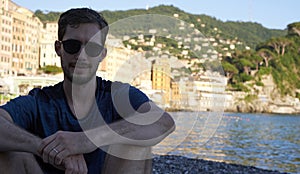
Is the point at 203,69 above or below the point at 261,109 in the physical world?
above

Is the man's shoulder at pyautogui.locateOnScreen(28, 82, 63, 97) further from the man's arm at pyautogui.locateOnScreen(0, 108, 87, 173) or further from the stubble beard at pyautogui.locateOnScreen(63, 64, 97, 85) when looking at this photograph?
the man's arm at pyautogui.locateOnScreen(0, 108, 87, 173)

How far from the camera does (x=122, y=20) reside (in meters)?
1.77

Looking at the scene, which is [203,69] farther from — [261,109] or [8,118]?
[261,109]

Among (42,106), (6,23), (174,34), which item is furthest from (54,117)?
(6,23)

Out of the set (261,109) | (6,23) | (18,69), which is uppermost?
(6,23)

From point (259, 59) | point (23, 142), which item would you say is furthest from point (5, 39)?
point (23, 142)

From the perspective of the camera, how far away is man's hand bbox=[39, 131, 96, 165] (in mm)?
1612

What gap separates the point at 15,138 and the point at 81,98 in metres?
0.30

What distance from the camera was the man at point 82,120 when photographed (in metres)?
1.64

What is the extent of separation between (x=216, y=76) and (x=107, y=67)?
49cm

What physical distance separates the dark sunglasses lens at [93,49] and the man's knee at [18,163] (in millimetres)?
421

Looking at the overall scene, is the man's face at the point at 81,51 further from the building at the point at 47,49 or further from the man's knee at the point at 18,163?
the building at the point at 47,49

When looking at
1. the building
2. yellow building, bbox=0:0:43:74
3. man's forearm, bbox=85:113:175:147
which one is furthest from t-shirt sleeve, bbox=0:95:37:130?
the building

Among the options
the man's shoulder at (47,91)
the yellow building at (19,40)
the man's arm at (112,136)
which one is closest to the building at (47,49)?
the yellow building at (19,40)
